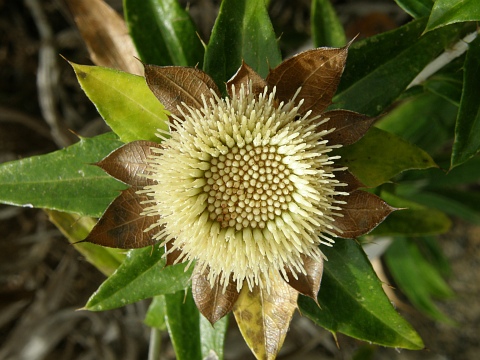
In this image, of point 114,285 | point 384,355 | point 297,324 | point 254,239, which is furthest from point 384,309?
point 384,355

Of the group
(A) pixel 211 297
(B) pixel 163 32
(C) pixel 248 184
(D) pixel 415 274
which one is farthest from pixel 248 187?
(D) pixel 415 274

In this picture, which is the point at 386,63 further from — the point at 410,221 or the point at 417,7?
the point at 410,221

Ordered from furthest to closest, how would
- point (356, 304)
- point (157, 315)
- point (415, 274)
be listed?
point (415, 274) < point (157, 315) < point (356, 304)

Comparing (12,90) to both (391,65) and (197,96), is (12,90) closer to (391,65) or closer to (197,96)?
(197,96)

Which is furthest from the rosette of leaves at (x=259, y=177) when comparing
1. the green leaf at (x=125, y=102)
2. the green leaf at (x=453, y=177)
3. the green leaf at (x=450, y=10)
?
the green leaf at (x=453, y=177)

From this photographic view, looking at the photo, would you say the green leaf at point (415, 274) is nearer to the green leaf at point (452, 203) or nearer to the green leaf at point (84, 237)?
the green leaf at point (452, 203)

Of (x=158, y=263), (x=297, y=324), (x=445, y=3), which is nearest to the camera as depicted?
(x=445, y=3)
